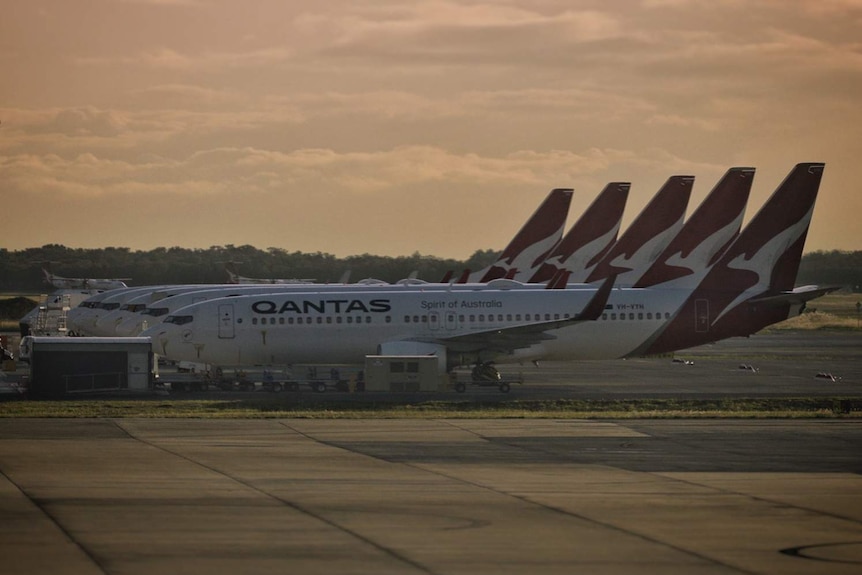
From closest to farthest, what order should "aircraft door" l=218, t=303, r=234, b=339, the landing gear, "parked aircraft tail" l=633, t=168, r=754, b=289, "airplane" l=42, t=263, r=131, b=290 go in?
the landing gear, "aircraft door" l=218, t=303, r=234, b=339, "parked aircraft tail" l=633, t=168, r=754, b=289, "airplane" l=42, t=263, r=131, b=290

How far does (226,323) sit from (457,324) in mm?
9972

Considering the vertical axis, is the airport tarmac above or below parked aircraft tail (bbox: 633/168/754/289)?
below

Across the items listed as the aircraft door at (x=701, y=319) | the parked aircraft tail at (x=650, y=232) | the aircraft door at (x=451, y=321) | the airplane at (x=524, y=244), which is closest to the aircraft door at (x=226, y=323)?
the aircraft door at (x=451, y=321)

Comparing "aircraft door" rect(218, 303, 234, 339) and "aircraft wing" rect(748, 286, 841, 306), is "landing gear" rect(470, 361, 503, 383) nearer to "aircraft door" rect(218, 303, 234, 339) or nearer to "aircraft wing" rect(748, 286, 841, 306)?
"aircraft door" rect(218, 303, 234, 339)

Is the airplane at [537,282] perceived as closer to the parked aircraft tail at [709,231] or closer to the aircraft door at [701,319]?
the parked aircraft tail at [709,231]

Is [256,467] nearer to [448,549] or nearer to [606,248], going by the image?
[448,549]

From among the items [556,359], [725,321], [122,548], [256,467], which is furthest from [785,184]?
[122,548]

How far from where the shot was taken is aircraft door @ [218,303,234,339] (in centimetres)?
5775

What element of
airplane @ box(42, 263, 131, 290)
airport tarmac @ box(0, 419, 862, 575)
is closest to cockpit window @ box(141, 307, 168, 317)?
airport tarmac @ box(0, 419, 862, 575)

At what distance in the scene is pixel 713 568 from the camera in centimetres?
2000

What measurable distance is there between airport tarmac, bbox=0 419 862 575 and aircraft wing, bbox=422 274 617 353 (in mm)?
15385

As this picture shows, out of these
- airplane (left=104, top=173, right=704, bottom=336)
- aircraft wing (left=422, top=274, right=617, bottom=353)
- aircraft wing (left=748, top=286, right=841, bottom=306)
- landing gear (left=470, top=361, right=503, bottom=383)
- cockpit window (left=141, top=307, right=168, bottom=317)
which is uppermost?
airplane (left=104, top=173, right=704, bottom=336)

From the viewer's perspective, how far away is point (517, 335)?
5653cm

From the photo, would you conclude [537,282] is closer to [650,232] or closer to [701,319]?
[650,232]
